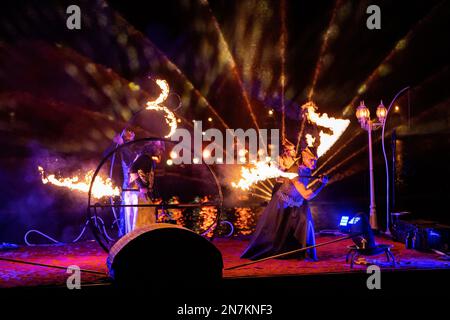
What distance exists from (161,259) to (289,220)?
140 inches

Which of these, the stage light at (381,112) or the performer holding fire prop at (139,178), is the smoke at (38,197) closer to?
the performer holding fire prop at (139,178)

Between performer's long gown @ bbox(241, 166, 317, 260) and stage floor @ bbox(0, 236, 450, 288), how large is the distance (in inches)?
13.1

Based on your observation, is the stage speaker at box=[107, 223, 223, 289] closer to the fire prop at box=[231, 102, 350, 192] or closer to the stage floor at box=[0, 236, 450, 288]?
the stage floor at box=[0, 236, 450, 288]

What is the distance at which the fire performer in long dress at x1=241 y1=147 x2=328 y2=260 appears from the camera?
8633mm

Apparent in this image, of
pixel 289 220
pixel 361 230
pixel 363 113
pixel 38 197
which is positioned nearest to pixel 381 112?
pixel 363 113

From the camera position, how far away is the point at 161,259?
19.4 feet

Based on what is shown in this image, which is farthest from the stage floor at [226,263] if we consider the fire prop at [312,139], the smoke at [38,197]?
the smoke at [38,197]

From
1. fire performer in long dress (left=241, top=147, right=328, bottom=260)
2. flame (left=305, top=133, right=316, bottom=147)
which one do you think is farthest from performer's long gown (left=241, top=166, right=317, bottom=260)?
flame (left=305, top=133, right=316, bottom=147)

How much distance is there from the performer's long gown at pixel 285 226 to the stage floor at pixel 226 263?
33 centimetres

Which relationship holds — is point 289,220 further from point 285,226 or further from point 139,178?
point 139,178
